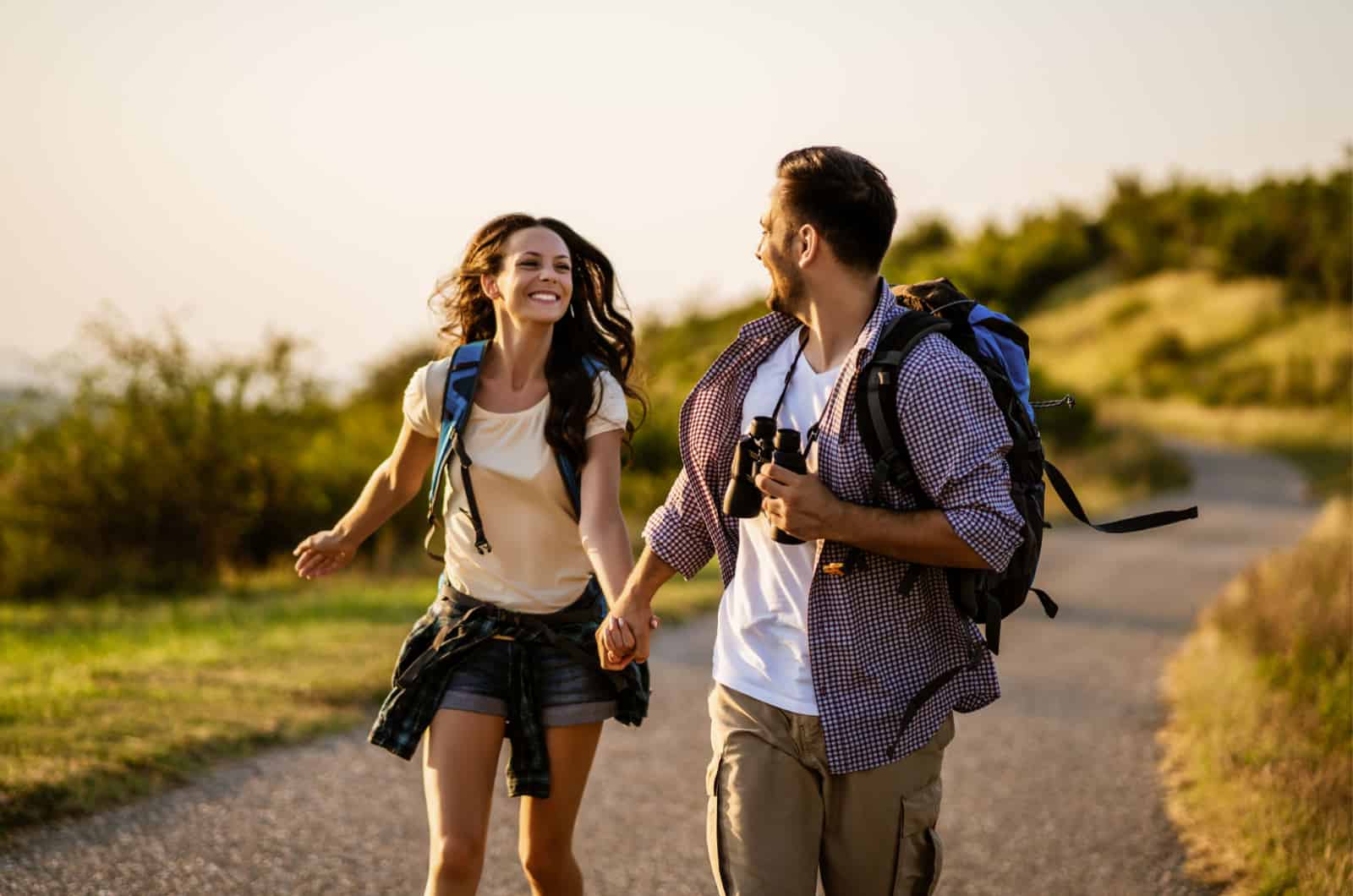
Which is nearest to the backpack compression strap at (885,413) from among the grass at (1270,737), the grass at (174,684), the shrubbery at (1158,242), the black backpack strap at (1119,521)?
the black backpack strap at (1119,521)

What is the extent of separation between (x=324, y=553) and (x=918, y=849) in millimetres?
1883

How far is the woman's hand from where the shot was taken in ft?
12.9

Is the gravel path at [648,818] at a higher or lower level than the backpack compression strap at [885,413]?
lower

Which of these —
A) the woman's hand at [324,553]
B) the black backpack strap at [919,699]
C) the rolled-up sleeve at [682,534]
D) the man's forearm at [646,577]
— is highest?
the rolled-up sleeve at [682,534]

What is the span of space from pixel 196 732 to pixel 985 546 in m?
4.92

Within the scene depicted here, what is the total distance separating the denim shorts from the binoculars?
918 millimetres

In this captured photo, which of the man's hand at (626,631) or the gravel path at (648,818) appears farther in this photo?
the gravel path at (648,818)

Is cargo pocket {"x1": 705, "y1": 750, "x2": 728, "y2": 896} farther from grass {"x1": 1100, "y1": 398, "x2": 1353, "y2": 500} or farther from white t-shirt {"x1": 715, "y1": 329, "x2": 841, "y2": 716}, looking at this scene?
grass {"x1": 1100, "y1": 398, "x2": 1353, "y2": 500}

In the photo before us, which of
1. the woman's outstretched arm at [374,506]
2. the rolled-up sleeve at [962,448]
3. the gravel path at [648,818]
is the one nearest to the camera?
the rolled-up sleeve at [962,448]

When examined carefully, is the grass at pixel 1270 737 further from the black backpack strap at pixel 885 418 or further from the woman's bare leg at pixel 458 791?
the woman's bare leg at pixel 458 791

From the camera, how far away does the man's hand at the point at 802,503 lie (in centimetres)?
275

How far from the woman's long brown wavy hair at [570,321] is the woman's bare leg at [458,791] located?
74 centimetres

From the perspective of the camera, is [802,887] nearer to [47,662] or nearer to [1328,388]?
[47,662]

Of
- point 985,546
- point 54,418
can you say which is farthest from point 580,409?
point 54,418
